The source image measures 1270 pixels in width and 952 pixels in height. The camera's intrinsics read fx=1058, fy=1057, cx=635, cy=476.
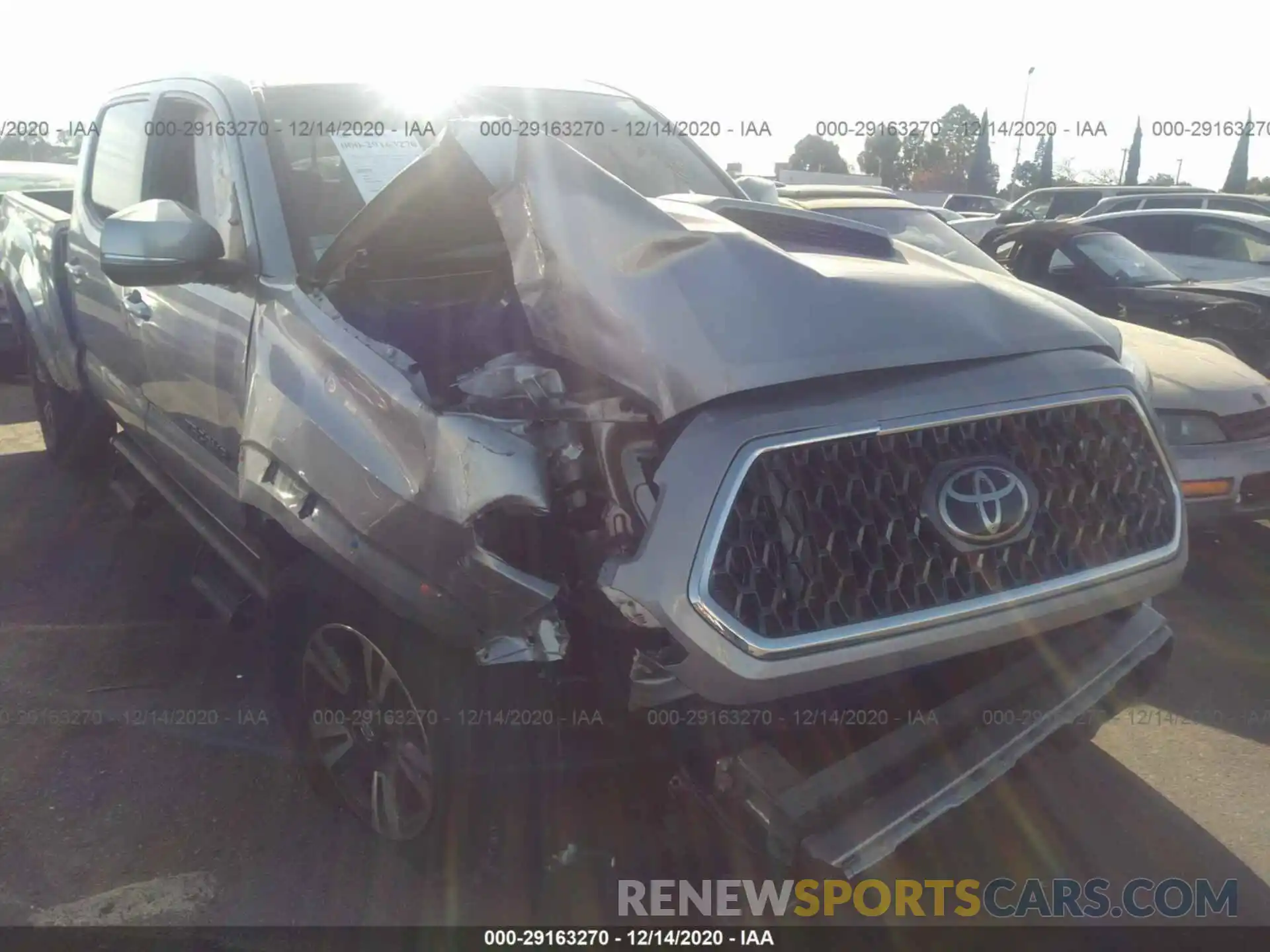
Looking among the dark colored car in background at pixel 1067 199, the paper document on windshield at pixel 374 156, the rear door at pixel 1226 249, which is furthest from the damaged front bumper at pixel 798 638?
the dark colored car in background at pixel 1067 199

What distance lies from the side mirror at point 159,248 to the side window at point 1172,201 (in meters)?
14.7

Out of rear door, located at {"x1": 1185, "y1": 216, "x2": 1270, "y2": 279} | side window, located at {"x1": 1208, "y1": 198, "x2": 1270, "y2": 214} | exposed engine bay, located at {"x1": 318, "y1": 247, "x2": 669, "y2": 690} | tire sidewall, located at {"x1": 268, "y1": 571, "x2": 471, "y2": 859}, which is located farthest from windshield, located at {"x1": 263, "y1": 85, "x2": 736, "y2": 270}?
side window, located at {"x1": 1208, "y1": 198, "x2": 1270, "y2": 214}

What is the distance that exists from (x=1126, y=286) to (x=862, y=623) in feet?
20.8

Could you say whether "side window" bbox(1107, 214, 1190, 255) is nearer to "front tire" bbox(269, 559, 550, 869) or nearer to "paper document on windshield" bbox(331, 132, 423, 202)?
"paper document on windshield" bbox(331, 132, 423, 202)

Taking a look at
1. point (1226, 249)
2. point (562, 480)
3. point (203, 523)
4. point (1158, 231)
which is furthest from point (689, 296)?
point (1158, 231)

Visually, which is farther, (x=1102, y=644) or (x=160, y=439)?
(x=160, y=439)

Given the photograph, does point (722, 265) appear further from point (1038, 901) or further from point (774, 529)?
point (1038, 901)

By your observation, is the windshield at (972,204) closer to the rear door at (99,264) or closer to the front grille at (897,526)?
Result: the rear door at (99,264)

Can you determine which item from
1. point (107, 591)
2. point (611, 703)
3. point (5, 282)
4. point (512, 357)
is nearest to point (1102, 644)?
point (611, 703)

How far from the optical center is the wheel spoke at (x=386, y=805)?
266 centimetres

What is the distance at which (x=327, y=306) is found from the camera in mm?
2746

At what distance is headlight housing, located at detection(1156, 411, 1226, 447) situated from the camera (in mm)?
4695

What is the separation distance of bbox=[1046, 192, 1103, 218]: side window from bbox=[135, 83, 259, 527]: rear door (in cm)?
1819

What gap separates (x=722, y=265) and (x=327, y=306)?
Result: 3.57 feet
